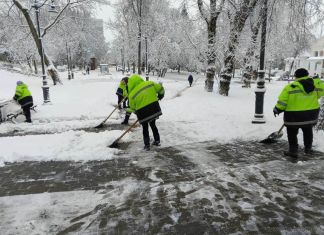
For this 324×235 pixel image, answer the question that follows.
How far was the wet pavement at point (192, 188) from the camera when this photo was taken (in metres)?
3.50

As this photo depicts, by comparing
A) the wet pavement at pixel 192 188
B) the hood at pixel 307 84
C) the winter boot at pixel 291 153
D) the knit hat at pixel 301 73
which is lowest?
the wet pavement at pixel 192 188

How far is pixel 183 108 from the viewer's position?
39.0 ft

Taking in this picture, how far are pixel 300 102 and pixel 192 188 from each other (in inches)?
108

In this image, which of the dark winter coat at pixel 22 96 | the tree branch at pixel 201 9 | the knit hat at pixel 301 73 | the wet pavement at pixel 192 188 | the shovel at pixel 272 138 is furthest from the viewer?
the tree branch at pixel 201 9

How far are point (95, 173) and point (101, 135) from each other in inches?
92.9

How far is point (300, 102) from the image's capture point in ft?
18.5

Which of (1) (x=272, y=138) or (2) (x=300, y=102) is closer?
(2) (x=300, y=102)

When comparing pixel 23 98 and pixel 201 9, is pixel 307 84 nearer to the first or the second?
pixel 23 98

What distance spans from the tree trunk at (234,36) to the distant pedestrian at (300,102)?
7.45 metres

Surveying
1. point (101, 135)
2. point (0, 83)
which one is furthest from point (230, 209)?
point (0, 83)

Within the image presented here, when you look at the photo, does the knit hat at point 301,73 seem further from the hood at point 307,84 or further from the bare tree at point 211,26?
the bare tree at point 211,26

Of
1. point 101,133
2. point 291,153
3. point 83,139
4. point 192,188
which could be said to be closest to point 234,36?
point 101,133

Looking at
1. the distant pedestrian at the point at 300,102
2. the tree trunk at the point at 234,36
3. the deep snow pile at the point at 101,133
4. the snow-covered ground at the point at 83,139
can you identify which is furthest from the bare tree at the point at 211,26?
the distant pedestrian at the point at 300,102

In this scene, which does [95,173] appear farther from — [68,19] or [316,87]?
[68,19]
